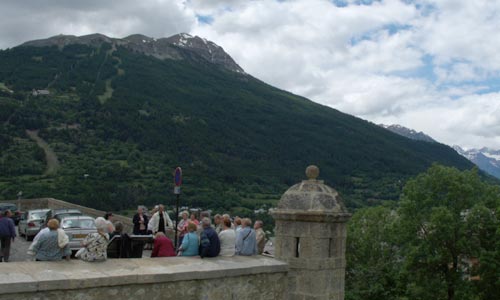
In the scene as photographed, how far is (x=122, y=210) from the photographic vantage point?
65.2m

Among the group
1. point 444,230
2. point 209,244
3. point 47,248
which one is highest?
point 444,230

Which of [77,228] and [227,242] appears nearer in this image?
[227,242]

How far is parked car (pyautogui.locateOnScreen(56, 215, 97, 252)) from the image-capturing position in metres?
15.4

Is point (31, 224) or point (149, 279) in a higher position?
point (149, 279)

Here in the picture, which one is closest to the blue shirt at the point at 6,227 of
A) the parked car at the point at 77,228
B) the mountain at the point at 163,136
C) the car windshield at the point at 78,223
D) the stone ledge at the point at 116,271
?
the parked car at the point at 77,228

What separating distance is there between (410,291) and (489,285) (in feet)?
12.2

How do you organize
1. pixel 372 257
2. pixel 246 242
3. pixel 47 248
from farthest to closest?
pixel 372 257
pixel 246 242
pixel 47 248

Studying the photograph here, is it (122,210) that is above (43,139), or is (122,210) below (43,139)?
below

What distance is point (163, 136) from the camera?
4449 inches

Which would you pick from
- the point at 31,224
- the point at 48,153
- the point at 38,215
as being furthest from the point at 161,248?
the point at 48,153

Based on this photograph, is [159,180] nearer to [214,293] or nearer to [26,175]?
[26,175]

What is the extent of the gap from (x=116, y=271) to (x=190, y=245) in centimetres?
167

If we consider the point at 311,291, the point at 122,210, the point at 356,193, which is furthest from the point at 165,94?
the point at 311,291

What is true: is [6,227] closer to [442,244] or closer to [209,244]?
[209,244]
